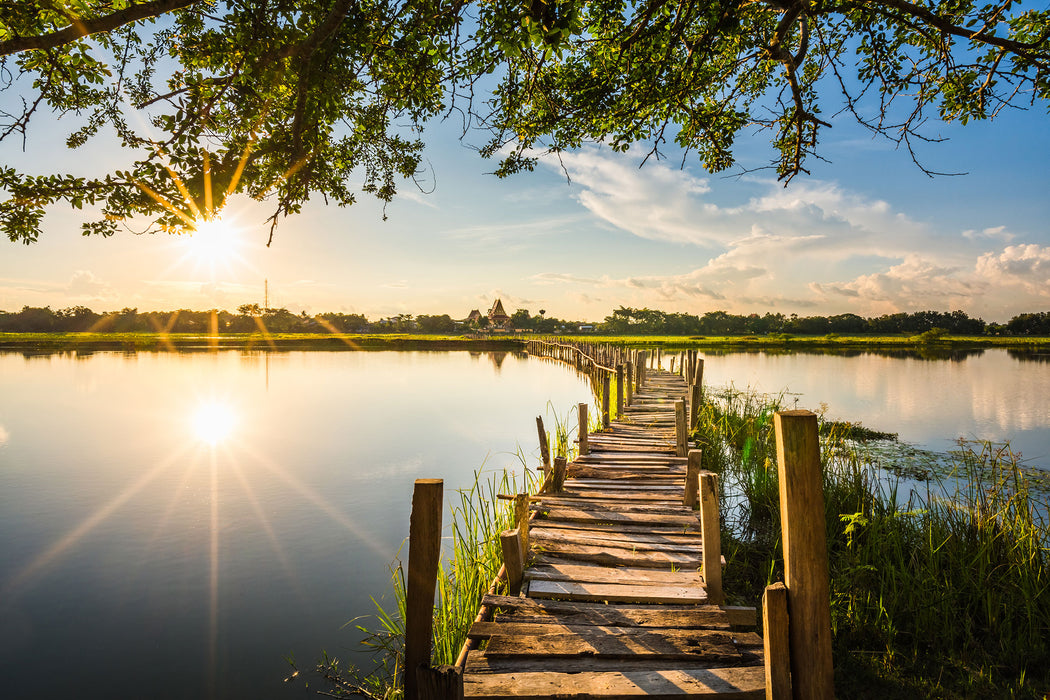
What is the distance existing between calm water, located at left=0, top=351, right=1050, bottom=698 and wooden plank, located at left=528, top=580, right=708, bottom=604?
3187mm

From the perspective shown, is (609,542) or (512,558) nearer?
(512,558)

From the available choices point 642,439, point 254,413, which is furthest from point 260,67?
point 254,413

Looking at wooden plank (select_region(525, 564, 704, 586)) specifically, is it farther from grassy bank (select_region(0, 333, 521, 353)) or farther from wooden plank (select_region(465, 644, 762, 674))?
grassy bank (select_region(0, 333, 521, 353))

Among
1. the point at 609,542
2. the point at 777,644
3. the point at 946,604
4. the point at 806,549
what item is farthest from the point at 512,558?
the point at 946,604

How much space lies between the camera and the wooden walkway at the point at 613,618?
11.5 feet

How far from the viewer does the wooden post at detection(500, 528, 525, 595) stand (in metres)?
4.68

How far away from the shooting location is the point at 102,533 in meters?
10.0

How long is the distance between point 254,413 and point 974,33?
84.2 ft

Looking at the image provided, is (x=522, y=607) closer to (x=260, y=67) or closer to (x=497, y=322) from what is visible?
(x=260, y=67)

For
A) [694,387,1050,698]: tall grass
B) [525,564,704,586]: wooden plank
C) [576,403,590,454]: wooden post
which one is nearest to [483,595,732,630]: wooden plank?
[525,564,704,586]: wooden plank

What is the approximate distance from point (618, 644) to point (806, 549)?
7.91 feet

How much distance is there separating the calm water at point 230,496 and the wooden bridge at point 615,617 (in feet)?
10.3

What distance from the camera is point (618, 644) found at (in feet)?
12.9

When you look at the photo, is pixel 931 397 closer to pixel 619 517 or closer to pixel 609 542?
pixel 619 517
